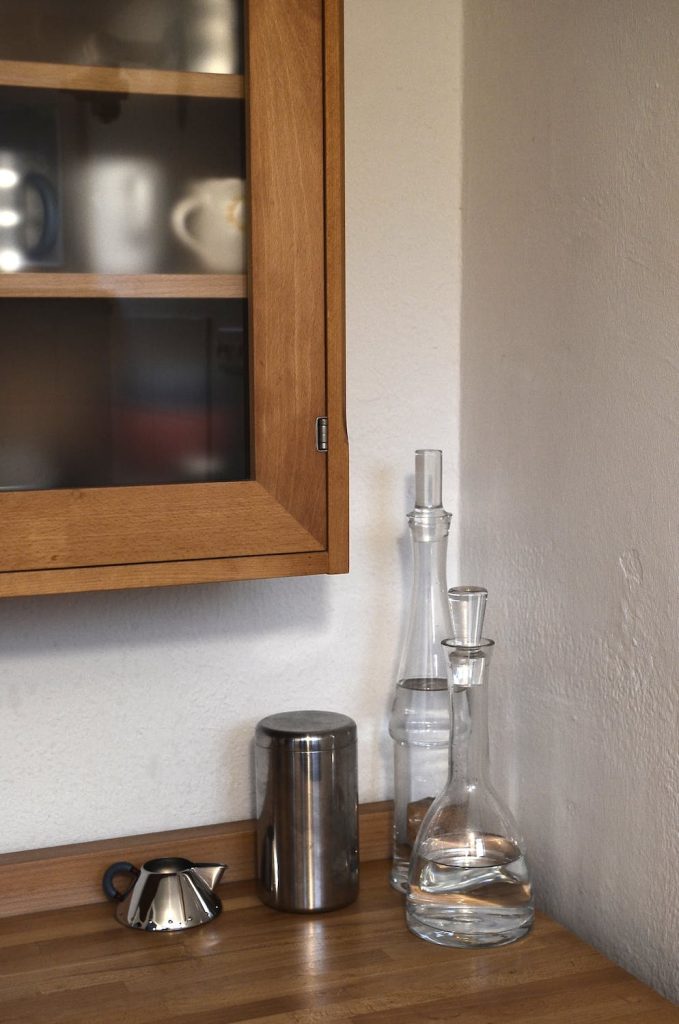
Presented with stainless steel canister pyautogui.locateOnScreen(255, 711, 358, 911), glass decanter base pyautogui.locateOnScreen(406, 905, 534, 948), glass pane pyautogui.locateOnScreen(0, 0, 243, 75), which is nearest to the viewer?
glass pane pyautogui.locateOnScreen(0, 0, 243, 75)

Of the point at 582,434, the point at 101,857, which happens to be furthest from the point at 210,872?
the point at 582,434

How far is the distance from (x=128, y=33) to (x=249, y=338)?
31 centimetres

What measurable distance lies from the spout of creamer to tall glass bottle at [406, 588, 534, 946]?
0.24 meters

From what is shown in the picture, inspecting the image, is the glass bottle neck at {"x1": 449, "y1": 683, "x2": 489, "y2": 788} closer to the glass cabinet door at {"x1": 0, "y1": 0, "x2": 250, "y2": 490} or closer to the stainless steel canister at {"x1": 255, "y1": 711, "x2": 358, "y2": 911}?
the stainless steel canister at {"x1": 255, "y1": 711, "x2": 358, "y2": 911}

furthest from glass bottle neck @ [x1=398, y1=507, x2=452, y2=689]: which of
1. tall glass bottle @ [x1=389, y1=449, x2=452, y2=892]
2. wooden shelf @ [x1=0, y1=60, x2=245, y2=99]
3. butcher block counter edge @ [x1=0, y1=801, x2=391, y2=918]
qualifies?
wooden shelf @ [x1=0, y1=60, x2=245, y2=99]

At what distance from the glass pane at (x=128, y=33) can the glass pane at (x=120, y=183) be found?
0.03 metres

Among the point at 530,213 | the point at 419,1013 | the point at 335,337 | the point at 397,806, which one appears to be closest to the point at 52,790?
the point at 397,806

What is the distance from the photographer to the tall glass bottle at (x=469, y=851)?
1260mm

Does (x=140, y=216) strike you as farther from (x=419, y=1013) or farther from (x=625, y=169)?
(x=419, y=1013)

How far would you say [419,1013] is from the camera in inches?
44.0

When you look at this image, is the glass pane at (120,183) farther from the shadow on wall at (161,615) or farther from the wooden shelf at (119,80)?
the shadow on wall at (161,615)

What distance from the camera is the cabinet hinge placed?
120 cm

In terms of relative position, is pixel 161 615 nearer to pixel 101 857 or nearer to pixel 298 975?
pixel 101 857

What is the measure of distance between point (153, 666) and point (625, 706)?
1.93ft
